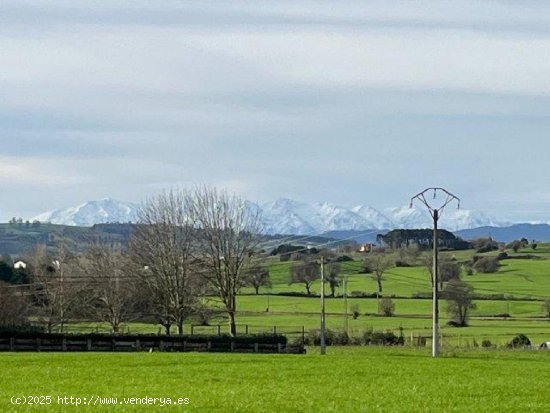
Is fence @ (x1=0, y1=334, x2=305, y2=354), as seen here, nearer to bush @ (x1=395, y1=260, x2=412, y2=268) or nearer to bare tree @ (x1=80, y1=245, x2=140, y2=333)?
bare tree @ (x1=80, y1=245, x2=140, y2=333)

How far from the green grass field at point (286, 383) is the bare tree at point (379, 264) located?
78.4 metres

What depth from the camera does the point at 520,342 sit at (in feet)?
260

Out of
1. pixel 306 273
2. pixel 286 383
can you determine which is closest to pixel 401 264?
pixel 306 273

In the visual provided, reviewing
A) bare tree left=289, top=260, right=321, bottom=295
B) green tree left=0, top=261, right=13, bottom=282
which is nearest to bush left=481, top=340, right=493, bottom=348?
green tree left=0, top=261, right=13, bottom=282

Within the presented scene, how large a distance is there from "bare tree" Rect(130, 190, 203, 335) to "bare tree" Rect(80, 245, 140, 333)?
1424mm

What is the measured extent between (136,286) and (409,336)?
24.7m

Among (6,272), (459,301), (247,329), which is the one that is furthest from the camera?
(6,272)

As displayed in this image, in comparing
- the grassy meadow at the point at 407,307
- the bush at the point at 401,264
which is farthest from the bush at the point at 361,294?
the bush at the point at 401,264

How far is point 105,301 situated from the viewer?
95.9 m

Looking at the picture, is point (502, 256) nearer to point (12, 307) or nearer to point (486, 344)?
point (486, 344)

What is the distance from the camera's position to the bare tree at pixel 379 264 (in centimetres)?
13562

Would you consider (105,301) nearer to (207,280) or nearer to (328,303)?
A: (207,280)

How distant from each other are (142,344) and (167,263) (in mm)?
23895

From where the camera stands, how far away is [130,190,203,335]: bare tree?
92.9 meters
